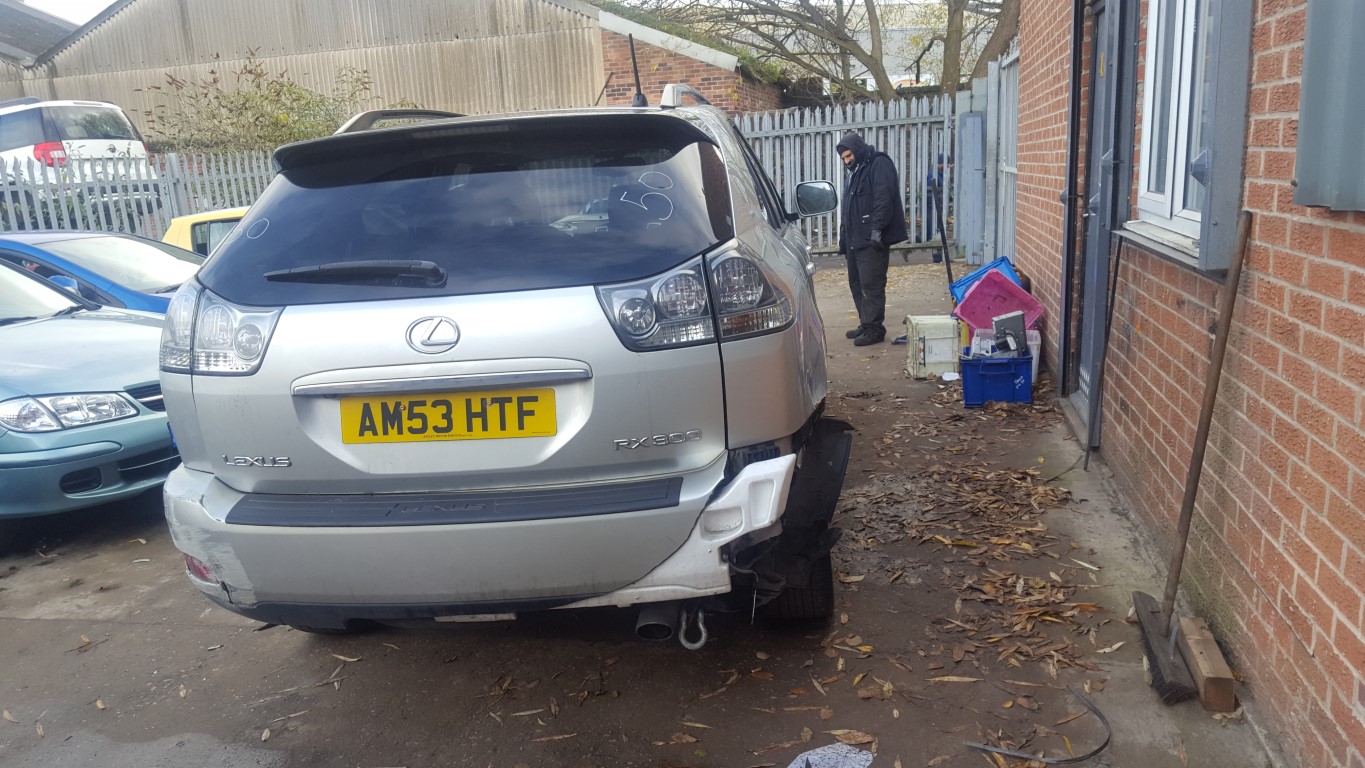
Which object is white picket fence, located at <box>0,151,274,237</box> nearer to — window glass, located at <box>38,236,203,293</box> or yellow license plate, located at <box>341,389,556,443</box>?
window glass, located at <box>38,236,203,293</box>

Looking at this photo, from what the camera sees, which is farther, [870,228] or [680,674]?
[870,228]

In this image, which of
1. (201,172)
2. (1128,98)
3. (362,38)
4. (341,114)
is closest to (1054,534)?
(1128,98)

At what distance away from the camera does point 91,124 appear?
1700 cm

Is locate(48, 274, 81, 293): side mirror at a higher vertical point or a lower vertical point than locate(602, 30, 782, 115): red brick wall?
lower

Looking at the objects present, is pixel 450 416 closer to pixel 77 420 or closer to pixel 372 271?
pixel 372 271

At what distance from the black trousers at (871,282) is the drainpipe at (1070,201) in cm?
264

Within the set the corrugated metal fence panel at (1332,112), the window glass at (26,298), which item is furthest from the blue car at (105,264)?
the corrugated metal fence panel at (1332,112)

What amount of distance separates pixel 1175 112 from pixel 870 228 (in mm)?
4639

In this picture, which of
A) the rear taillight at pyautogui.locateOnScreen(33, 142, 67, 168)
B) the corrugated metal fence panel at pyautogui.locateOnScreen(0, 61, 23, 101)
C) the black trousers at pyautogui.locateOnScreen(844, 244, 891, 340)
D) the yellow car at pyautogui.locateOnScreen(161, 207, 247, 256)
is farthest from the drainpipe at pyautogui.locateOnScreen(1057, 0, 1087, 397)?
the corrugated metal fence panel at pyautogui.locateOnScreen(0, 61, 23, 101)

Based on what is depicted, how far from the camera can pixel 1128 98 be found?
445 centimetres

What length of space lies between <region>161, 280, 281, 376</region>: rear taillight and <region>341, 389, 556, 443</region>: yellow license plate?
0.31 m

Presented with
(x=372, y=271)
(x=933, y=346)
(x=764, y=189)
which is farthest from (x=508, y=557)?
(x=933, y=346)

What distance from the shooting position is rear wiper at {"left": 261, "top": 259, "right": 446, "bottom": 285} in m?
2.65

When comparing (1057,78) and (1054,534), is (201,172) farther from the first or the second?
(1054,534)
